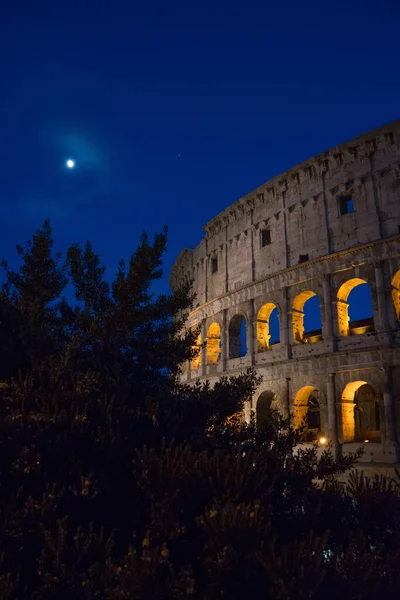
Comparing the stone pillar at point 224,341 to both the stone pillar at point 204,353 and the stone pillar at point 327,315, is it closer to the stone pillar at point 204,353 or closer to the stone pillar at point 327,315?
the stone pillar at point 204,353

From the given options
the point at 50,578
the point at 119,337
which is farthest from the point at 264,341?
the point at 50,578

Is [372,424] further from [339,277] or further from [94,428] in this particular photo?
[94,428]

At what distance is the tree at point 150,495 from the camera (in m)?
3.98

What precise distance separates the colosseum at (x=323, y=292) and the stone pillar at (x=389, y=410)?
4cm

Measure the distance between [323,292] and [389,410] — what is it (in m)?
5.26

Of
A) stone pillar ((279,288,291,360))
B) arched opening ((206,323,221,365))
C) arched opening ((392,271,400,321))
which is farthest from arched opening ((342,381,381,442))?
arched opening ((206,323,221,365))

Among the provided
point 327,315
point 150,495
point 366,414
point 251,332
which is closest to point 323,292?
point 327,315

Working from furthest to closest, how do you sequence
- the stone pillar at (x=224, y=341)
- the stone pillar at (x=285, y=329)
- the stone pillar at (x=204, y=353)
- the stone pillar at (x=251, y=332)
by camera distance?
1. the stone pillar at (x=204, y=353)
2. the stone pillar at (x=224, y=341)
3. the stone pillar at (x=251, y=332)
4. the stone pillar at (x=285, y=329)

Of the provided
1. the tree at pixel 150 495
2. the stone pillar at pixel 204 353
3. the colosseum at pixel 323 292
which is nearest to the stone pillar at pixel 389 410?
the colosseum at pixel 323 292

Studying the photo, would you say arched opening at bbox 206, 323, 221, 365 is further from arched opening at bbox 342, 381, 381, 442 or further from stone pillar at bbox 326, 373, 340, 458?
stone pillar at bbox 326, 373, 340, 458

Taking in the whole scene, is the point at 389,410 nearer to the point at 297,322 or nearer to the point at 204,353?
the point at 297,322

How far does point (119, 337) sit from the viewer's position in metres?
8.66

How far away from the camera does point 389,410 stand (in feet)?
52.9

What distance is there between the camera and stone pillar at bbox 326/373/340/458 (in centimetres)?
1709
